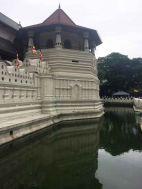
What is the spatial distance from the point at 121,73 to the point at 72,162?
4708 cm

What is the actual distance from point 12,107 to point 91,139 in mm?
5577

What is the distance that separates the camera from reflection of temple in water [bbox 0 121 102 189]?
9.37 metres

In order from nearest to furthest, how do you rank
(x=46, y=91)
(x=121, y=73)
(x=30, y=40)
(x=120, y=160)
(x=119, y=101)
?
(x=120, y=160)
(x=46, y=91)
(x=30, y=40)
(x=119, y=101)
(x=121, y=73)

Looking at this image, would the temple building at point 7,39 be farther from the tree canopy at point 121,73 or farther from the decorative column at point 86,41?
the tree canopy at point 121,73

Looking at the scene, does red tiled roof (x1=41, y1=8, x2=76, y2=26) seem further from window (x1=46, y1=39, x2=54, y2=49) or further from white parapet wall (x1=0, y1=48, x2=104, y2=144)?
white parapet wall (x1=0, y1=48, x2=104, y2=144)

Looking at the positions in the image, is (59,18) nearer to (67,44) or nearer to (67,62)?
(67,44)

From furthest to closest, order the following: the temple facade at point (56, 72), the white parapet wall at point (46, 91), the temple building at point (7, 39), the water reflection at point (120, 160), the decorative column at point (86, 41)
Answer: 1. the decorative column at point (86, 41)
2. the temple building at point (7, 39)
3. the temple facade at point (56, 72)
4. the white parapet wall at point (46, 91)
5. the water reflection at point (120, 160)

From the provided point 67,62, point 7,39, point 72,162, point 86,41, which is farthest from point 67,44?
point 72,162

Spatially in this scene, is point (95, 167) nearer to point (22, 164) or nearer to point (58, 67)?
point (22, 164)

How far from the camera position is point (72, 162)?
39.8ft

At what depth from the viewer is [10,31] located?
97.8ft

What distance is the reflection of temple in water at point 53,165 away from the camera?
9367mm

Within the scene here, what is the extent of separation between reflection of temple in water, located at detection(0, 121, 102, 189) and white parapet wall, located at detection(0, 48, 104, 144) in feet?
5.56

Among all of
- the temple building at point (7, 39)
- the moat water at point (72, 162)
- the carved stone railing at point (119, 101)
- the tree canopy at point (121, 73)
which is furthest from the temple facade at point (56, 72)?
the tree canopy at point (121, 73)
